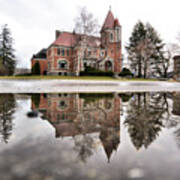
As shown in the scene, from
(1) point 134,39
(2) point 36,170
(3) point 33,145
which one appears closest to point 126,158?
(2) point 36,170

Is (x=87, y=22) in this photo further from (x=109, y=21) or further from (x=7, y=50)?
(x=7, y=50)

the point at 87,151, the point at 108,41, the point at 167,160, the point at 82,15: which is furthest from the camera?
the point at 108,41

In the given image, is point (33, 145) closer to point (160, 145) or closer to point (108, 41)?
point (160, 145)

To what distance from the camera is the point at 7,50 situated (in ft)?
129

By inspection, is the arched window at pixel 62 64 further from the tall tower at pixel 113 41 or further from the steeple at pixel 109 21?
the steeple at pixel 109 21

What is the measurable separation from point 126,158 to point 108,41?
38.8m

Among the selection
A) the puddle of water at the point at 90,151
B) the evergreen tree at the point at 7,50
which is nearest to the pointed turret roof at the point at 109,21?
the evergreen tree at the point at 7,50

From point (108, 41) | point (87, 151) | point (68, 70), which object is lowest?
point (87, 151)

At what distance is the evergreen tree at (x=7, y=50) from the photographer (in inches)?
1511

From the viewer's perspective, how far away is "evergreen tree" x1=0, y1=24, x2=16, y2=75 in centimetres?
3838

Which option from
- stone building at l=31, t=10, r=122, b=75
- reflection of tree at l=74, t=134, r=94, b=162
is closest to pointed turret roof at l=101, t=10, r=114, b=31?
stone building at l=31, t=10, r=122, b=75

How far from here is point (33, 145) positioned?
62.2 inches

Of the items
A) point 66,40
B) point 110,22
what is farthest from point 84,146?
point 110,22

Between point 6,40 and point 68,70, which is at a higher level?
point 6,40
